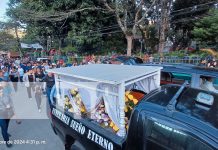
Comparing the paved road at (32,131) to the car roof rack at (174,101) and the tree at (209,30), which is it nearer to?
the car roof rack at (174,101)

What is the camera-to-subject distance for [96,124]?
3.06 metres

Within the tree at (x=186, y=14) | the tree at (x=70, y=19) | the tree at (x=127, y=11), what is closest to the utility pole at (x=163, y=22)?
the tree at (x=127, y=11)

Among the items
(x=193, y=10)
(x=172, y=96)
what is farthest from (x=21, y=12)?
(x=172, y=96)

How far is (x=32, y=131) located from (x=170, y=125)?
4.81 m

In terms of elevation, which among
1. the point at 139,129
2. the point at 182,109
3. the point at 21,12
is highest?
the point at 21,12

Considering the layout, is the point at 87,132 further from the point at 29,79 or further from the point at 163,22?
the point at 163,22

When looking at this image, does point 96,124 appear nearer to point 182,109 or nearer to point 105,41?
point 182,109

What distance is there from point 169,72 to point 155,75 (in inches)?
47.7

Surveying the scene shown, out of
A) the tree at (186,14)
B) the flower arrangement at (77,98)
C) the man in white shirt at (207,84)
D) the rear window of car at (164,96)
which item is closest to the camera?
the rear window of car at (164,96)

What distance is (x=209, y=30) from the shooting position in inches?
616

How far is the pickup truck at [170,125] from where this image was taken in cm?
183

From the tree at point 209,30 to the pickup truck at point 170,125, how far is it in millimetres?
14772

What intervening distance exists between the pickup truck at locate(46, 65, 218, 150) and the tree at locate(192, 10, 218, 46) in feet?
48.5
